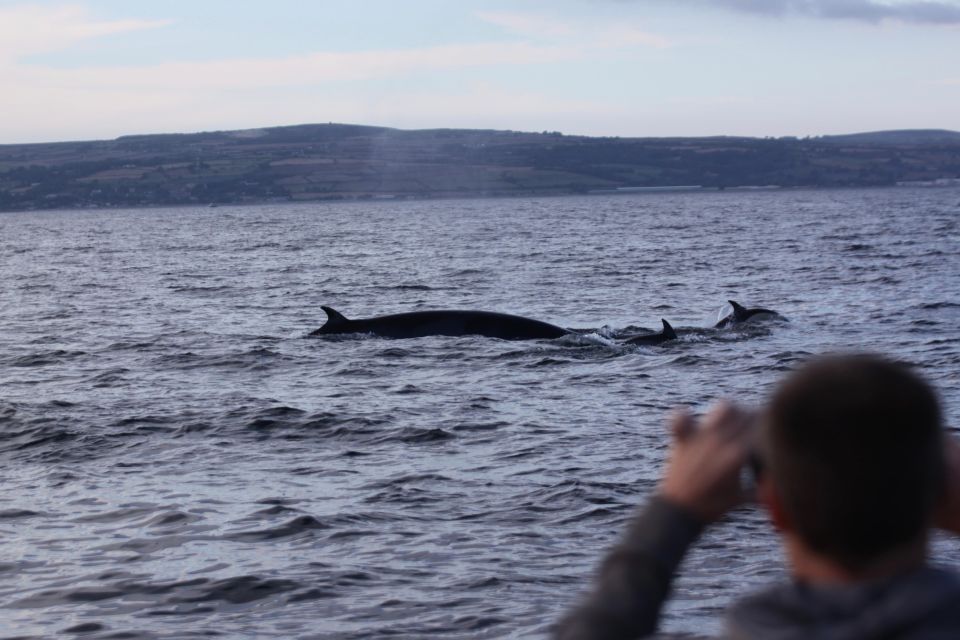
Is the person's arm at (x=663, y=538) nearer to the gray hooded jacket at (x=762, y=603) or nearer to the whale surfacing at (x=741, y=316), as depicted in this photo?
the gray hooded jacket at (x=762, y=603)

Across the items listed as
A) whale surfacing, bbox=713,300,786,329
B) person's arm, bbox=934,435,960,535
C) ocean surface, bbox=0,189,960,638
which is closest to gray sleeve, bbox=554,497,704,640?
person's arm, bbox=934,435,960,535

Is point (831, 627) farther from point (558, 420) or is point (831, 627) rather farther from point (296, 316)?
point (296, 316)

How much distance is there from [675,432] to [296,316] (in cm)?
2718

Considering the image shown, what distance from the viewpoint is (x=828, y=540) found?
1806 mm

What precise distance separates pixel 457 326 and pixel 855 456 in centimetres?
2046

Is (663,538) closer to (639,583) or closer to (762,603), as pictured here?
(639,583)

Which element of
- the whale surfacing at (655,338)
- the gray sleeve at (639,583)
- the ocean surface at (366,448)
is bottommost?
the ocean surface at (366,448)

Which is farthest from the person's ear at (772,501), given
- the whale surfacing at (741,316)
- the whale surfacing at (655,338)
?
the whale surfacing at (741,316)

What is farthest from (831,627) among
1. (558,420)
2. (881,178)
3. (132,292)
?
(881,178)

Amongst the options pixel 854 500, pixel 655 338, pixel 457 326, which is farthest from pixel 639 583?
pixel 457 326

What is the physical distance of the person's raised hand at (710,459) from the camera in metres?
1.94

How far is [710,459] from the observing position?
1.97 meters

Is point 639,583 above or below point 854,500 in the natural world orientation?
below

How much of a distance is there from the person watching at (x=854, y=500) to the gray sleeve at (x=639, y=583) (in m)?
0.15
